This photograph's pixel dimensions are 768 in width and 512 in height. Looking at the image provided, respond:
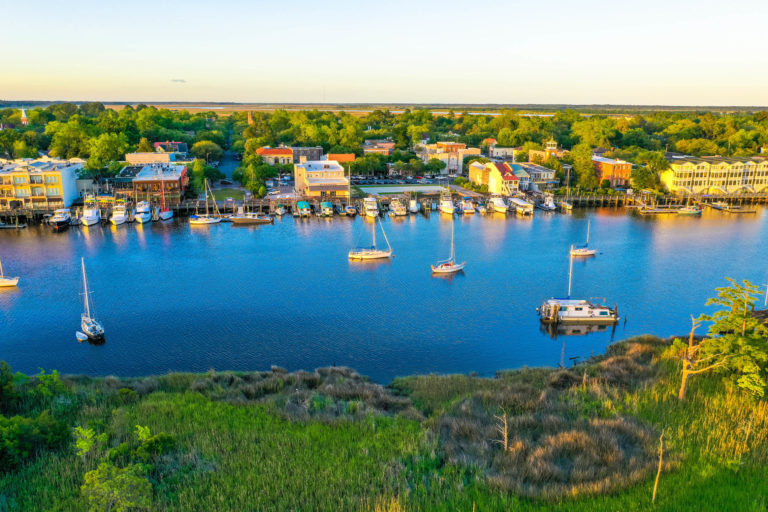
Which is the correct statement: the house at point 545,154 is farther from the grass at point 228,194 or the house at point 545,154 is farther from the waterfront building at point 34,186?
the waterfront building at point 34,186

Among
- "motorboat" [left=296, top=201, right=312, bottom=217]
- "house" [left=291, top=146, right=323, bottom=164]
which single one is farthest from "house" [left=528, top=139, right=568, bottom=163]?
"motorboat" [left=296, top=201, right=312, bottom=217]

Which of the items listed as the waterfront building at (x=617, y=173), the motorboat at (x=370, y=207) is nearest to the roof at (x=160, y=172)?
the motorboat at (x=370, y=207)

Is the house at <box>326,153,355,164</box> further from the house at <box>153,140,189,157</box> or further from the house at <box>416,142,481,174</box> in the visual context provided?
the house at <box>153,140,189,157</box>

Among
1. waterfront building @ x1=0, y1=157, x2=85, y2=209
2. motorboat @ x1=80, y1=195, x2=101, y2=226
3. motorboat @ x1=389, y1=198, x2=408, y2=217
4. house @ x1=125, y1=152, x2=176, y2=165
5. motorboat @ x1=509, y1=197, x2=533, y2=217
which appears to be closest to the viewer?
motorboat @ x1=80, y1=195, x2=101, y2=226

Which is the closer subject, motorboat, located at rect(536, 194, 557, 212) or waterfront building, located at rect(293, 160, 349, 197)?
motorboat, located at rect(536, 194, 557, 212)

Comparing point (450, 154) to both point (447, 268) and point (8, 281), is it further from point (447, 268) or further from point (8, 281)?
point (8, 281)

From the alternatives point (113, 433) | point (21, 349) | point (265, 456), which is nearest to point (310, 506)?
point (265, 456)
